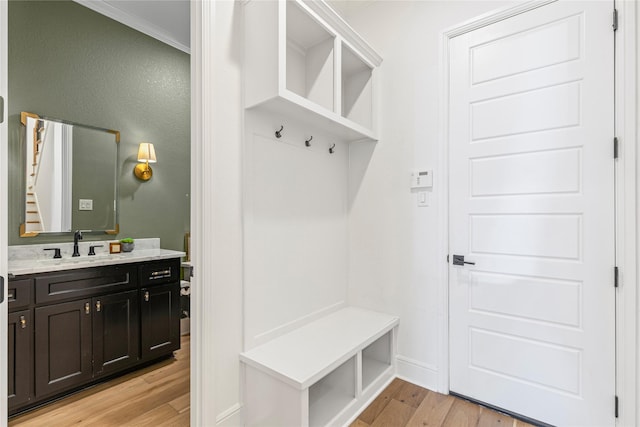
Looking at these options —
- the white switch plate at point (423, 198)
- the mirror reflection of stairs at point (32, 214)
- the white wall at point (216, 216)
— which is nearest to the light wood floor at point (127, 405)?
the white wall at point (216, 216)

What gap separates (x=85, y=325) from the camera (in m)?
2.12

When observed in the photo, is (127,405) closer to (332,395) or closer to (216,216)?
(332,395)

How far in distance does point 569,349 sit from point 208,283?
2.02 meters

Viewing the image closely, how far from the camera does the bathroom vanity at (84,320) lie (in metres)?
1.85

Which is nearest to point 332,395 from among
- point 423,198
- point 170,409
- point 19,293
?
point 170,409

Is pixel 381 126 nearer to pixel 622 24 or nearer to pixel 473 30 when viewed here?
pixel 473 30

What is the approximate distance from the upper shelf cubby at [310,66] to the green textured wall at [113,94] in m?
1.77

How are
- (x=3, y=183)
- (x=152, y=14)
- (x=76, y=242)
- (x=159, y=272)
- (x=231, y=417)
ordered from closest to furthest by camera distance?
1. (x=3, y=183)
2. (x=231, y=417)
3. (x=76, y=242)
4. (x=159, y=272)
5. (x=152, y=14)

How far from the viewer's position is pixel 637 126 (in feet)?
4.90

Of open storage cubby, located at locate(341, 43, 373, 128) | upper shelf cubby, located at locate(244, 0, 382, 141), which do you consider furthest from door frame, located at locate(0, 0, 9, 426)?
open storage cubby, located at locate(341, 43, 373, 128)

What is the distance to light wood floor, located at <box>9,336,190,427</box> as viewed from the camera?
180 centimetres

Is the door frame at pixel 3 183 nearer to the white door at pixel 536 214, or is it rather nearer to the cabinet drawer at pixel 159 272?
the cabinet drawer at pixel 159 272

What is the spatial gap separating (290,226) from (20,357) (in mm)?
1827

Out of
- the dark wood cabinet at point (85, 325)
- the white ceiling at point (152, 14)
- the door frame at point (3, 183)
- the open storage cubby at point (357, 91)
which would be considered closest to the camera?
the door frame at point (3, 183)
